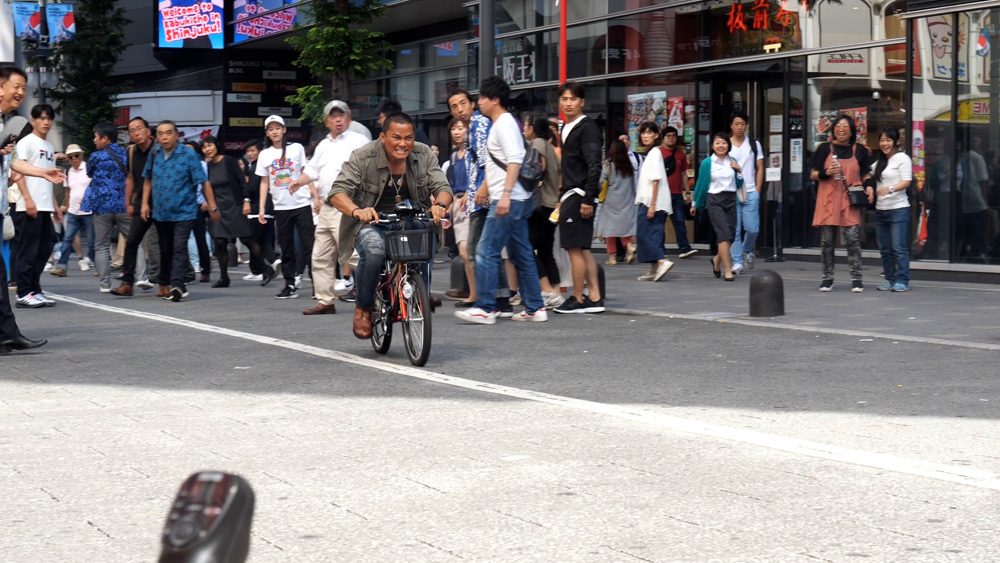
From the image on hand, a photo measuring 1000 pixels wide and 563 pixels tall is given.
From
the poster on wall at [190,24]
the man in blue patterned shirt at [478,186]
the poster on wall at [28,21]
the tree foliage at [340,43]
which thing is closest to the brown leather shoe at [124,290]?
the man in blue patterned shirt at [478,186]

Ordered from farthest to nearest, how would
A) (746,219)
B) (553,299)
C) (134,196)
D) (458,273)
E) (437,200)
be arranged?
(746,219)
(134,196)
(458,273)
(553,299)
(437,200)

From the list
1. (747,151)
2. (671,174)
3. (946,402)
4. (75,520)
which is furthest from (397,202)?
(671,174)

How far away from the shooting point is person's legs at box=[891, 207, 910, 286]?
12.8 meters

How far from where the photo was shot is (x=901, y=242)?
12.8 m

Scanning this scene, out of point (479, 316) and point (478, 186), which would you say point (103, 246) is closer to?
point (478, 186)

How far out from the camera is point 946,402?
6.37 m

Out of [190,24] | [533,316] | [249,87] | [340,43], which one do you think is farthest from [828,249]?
[190,24]

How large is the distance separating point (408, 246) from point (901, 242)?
6696 millimetres

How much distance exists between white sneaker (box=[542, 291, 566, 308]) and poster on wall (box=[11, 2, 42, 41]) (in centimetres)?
1727

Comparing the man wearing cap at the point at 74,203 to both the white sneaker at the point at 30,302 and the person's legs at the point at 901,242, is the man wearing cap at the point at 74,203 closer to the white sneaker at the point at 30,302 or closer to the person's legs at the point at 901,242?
the white sneaker at the point at 30,302

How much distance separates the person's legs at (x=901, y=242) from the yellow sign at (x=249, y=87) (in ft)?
101

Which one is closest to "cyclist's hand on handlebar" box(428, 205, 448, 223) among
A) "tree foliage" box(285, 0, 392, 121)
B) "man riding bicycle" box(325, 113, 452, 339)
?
"man riding bicycle" box(325, 113, 452, 339)

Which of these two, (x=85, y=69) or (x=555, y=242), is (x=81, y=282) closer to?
(x=555, y=242)

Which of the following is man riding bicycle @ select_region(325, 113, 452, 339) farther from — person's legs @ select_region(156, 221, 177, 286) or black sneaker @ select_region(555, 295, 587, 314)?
person's legs @ select_region(156, 221, 177, 286)
